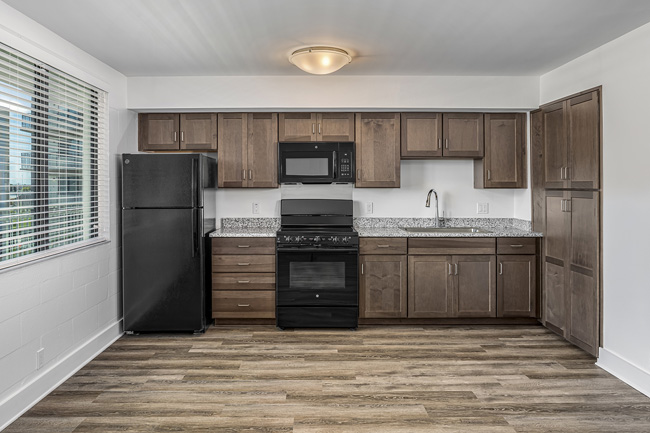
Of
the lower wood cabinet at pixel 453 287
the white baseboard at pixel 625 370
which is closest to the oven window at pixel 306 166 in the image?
the lower wood cabinet at pixel 453 287

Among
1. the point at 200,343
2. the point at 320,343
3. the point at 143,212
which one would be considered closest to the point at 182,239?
the point at 143,212

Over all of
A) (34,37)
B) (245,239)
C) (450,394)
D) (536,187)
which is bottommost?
(450,394)

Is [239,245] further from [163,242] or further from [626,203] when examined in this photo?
[626,203]

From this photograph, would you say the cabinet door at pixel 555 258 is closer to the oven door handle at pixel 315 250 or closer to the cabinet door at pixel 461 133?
the cabinet door at pixel 461 133

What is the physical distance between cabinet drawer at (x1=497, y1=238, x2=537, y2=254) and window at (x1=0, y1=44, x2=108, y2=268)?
340cm

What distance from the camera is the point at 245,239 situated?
13.6 ft

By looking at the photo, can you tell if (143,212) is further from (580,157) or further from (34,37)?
(580,157)

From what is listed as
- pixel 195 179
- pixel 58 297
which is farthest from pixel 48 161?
pixel 195 179

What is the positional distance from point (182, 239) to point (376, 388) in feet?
6.73

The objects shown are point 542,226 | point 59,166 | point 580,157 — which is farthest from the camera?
point 542,226

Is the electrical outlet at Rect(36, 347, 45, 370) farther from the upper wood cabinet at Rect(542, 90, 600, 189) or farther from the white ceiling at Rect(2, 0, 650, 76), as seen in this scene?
the upper wood cabinet at Rect(542, 90, 600, 189)

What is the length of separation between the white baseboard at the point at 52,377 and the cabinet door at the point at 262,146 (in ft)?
5.95

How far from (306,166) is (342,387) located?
83.0 inches

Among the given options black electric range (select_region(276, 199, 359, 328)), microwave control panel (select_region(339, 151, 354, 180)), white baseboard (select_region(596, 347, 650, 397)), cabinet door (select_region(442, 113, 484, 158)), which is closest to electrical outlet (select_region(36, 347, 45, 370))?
black electric range (select_region(276, 199, 359, 328))
